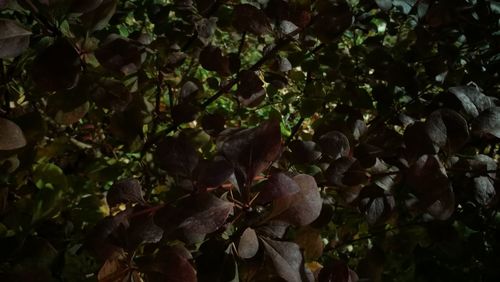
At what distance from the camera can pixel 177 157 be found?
0.65 m

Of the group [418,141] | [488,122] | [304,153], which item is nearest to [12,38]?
[304,153]

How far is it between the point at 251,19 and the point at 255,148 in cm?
43

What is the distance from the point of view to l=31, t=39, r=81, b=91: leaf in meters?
0.68

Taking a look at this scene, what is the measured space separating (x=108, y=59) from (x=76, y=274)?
41 cm

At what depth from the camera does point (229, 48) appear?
2.51 meters

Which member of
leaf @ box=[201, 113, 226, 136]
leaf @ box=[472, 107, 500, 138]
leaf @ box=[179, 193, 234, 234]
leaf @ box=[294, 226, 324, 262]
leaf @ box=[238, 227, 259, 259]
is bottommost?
leaf @ box=[201, 113, 226, 136]

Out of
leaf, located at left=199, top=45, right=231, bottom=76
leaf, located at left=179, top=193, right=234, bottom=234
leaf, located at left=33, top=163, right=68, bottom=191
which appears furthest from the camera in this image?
leaf, located at left=199, top=45, right=231, bottom=76

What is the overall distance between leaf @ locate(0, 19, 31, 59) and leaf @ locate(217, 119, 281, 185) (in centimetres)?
32

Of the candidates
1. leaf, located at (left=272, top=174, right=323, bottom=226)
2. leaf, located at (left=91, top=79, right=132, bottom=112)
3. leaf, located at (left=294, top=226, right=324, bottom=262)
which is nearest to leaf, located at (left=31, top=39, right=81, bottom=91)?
leaf, located at (left=91, top=79, right=132, bottom=112)

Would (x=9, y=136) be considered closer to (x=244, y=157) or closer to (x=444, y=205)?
(x=244, y=157)

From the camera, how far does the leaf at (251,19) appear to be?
0.94m

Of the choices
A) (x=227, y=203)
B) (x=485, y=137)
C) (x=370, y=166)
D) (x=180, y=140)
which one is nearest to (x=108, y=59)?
(x=180, y=140)

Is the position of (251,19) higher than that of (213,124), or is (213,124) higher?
(251,19)

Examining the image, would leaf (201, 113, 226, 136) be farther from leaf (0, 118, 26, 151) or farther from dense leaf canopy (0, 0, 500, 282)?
leaf (0, 118, 26, 151)
